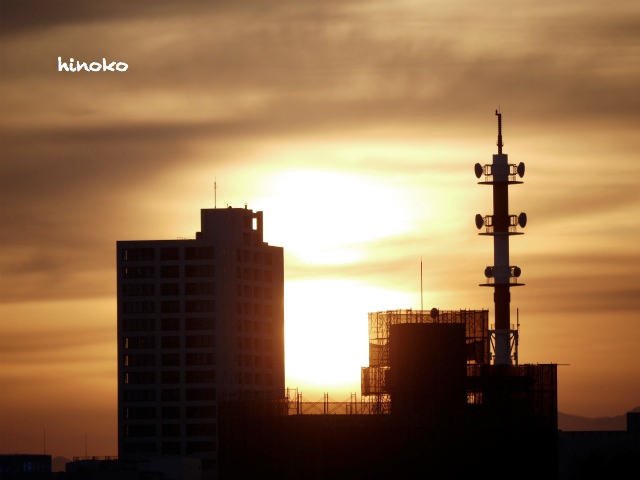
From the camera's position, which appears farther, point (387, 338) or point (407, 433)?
point (387, 338)

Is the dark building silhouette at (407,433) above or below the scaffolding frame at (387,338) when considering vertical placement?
below

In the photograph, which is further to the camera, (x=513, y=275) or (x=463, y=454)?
(x=513, y=275)

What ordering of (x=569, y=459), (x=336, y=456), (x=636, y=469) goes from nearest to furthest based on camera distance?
(x=336, y=456)
(x=636, y=469)
(x=569, y=459)

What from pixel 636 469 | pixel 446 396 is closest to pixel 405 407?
pixel 446 396

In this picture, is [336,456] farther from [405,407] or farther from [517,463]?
[517,463]

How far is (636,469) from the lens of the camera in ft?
595

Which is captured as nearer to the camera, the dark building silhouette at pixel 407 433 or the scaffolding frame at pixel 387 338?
the dark building silhouette at pixel 407 433

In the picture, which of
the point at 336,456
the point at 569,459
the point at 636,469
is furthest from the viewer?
the point at 569,459

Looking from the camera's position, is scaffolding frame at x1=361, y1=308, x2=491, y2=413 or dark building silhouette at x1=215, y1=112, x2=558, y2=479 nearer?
dark building silhouette at x1=215, y1=112, x2=558, y2=479

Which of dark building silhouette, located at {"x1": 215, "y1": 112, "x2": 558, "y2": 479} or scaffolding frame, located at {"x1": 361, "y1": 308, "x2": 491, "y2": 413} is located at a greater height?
scaffolding frame, located at {"x1": 361, "y1": 308, "x2": 491, "y2": 413}

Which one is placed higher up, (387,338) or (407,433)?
(387,338)

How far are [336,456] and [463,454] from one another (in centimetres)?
1236

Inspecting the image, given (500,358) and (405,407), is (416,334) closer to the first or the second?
(405,407)

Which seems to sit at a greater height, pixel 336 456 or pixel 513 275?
pixel 513 275
